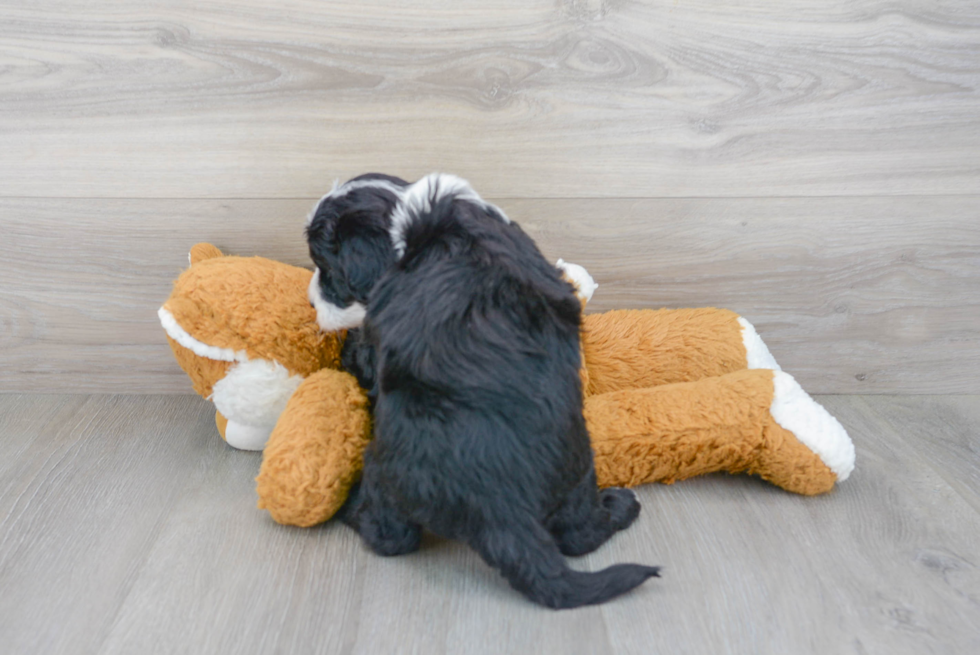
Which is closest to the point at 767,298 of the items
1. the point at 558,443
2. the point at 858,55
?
the point at 858,55

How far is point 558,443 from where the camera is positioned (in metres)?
0.92

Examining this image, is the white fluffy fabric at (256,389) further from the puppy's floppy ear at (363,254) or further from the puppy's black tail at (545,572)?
the puppy's black tail at (545,572)

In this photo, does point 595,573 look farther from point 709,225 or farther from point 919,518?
point 709,225

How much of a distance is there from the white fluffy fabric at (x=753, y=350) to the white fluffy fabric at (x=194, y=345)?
885mm

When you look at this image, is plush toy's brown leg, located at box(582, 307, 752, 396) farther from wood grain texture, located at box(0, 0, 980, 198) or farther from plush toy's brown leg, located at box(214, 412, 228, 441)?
plush toy's brown leg, located at box(214, 412, 228, 441)

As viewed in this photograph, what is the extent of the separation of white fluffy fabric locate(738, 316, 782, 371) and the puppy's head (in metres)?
0.69

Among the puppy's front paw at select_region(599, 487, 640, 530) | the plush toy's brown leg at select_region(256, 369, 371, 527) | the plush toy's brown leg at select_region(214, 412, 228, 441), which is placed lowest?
the plush toy's brown leg at select_region(214, 412, 228, 441)

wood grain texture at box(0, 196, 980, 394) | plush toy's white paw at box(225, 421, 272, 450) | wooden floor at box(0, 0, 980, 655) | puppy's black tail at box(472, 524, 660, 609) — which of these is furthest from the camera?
wood grain texture at box(0, 196, 980, 394)

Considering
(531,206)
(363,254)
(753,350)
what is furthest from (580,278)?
(363,254)

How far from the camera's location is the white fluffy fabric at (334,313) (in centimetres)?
106

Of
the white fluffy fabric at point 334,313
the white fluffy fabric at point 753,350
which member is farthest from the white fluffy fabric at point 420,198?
the white fluffy fabric at point 753,350

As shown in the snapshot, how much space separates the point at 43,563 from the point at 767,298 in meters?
1.34

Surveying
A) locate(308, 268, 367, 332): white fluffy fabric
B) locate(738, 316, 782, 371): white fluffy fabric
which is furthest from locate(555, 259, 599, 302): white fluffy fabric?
locate(308, 268, 367, 332): white fluffy fabric

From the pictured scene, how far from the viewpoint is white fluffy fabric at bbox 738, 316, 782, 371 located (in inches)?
51.6
